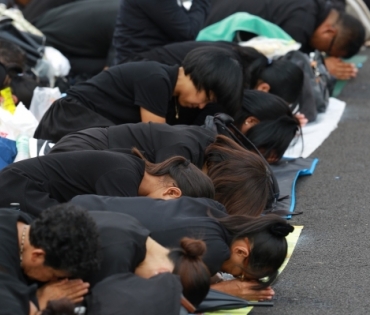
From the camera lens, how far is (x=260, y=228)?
2.93 metres

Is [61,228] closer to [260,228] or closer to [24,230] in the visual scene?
[24,230]

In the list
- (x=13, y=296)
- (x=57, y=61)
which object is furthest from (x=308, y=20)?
(x=13, y=296)

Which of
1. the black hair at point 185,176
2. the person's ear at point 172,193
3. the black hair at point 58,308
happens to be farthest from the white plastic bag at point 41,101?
the black hair at point 58,308

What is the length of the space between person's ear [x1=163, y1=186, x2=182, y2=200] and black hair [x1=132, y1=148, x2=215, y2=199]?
2cm

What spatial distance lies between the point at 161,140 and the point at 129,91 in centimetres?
69

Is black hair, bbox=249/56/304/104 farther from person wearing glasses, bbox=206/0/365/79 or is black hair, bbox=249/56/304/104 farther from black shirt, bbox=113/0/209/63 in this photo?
person wearing glasses, bbox=206/0/365/79

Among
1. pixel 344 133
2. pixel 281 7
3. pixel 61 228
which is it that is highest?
pixel 61 228

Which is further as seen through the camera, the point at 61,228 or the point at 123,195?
the point at 123,195

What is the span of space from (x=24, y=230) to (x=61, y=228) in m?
0.22

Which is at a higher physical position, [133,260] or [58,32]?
[133,260]

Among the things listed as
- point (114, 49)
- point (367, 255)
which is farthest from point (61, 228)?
point (114, 49)

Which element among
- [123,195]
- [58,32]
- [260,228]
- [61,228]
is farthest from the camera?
[58,32]

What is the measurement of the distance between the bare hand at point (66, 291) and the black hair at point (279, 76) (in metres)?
2.64

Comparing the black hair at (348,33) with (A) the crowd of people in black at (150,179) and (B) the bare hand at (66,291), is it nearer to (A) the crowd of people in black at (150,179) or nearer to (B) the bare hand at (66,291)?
(A) the crowd of people in black at (150,179)
